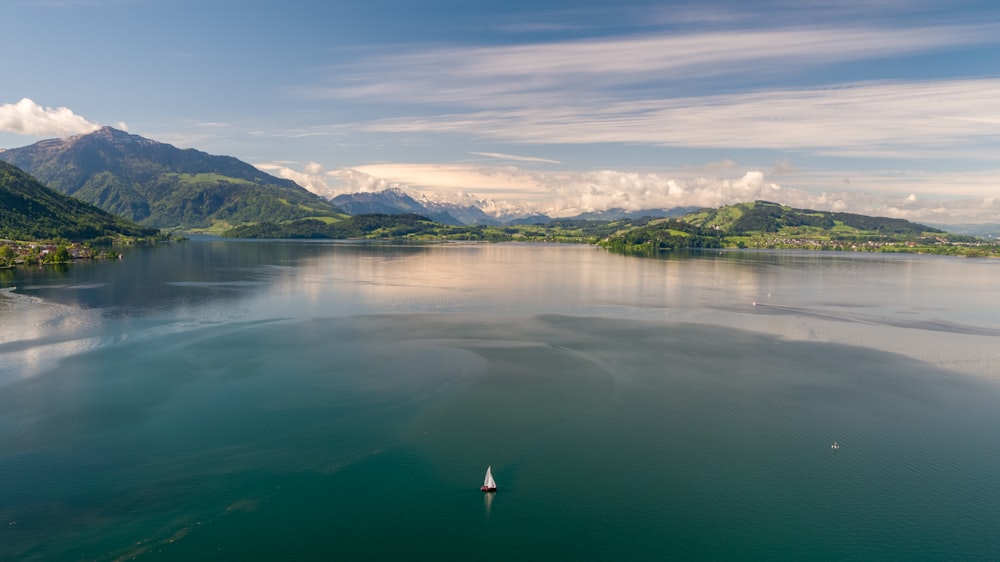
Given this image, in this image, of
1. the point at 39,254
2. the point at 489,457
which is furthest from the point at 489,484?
the point at 39,254

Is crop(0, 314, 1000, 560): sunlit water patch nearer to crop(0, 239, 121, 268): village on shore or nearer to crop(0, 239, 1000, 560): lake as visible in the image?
crop(0, 239, 1000, 560): lake

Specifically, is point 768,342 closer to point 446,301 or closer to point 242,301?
point 446,301

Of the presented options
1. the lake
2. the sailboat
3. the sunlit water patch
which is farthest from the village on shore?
the sailboat

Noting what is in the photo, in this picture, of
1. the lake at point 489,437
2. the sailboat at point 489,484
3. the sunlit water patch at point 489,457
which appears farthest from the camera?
the sailboat at point 489,484

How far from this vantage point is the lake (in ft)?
73.2

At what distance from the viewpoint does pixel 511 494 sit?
25.2 meters

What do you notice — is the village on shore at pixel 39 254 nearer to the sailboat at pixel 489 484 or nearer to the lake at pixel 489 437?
the lake at pixel 489 437

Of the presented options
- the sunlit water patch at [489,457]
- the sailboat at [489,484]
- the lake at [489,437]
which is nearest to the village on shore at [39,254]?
the lake at [489,437]

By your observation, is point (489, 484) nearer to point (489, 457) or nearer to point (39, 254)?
point (489, 457)

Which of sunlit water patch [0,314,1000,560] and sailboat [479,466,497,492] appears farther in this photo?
sailboat [479,466,497,492]

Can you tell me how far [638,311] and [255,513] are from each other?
5963cm

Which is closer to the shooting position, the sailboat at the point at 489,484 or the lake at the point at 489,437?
the lake at the point at 489,437

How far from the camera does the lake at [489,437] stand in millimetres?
22297

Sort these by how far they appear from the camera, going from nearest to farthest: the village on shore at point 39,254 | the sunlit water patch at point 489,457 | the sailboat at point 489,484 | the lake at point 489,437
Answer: the sunlit water patch at point 489,457 < the lake at point 489,437 < the sailboat at point 489,484 < the village on shore at point 39,254
